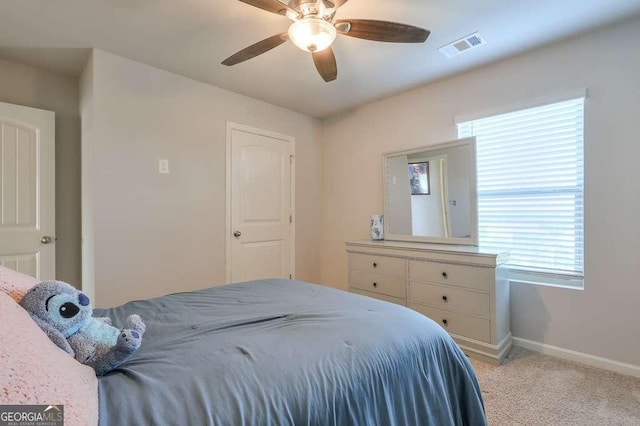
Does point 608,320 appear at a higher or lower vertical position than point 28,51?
lower

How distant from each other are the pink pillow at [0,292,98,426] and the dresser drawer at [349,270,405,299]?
2405mm

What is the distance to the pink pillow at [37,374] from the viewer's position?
1.69ft

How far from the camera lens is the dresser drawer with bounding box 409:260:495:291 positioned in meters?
2.24

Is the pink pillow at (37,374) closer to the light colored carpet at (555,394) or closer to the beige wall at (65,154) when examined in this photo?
the light colored carpet at (555,394)

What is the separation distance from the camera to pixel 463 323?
2.36m

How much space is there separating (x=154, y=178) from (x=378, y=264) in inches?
86.1

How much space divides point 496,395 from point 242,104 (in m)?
3.28

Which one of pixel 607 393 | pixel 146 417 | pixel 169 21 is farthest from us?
pixel 169 21

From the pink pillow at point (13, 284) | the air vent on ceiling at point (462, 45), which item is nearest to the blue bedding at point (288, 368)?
the pink pillow at point (13, 284)

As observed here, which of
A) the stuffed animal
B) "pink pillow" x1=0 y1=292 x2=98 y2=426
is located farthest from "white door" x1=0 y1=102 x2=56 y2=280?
"pink pillow" x1=0 y1=292 x2=98 y2=426

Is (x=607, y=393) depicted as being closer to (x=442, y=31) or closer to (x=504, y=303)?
(x=504, y=303)

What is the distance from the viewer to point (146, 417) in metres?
0.68

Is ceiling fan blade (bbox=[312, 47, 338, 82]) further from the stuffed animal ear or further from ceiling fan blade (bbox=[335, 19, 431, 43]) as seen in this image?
the stuffed animal ear

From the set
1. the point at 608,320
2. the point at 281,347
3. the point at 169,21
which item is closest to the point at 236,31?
the point at 169,21
